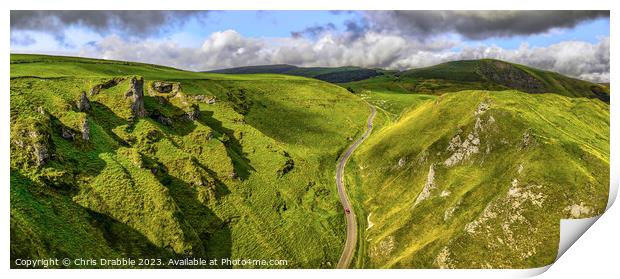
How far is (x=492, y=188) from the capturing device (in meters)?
49.7

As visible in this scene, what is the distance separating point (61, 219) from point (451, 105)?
80921 millimetres

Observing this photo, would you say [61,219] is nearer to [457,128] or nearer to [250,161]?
[250,161]

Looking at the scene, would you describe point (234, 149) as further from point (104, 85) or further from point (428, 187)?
point (428, 187)

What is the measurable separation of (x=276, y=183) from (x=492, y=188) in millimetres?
38479

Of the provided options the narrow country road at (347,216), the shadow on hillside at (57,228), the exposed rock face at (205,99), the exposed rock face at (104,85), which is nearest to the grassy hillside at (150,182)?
the shadow on hillside at (57,228)

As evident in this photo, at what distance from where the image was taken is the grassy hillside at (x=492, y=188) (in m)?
42.8

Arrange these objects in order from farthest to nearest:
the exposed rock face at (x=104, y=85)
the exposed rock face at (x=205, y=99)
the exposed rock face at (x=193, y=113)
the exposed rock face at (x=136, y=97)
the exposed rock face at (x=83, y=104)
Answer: the exposed rock face at (x=205, y=99) → the exposed rock face at (x=193, y=113) → the exposed rock face at (x=104, y=85) → the exposed rock face at (x=136, y=97) → the exposed rock face at (x=83, y=104)

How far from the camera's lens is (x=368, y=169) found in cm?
8444

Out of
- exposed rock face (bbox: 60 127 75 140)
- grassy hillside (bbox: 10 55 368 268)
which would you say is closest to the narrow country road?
grassy hillside (bbox: 10 55 368 268)

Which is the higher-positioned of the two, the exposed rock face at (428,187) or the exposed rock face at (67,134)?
the exposed rock face at (67,134)

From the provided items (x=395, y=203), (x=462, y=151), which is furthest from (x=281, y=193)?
(x=462, y=151)

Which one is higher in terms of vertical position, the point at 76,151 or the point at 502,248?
the point at 76,151

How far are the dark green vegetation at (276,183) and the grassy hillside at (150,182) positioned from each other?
20cm

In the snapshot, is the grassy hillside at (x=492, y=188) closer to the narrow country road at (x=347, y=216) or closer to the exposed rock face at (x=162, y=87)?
the narrow country road at (x=347, y=216)
